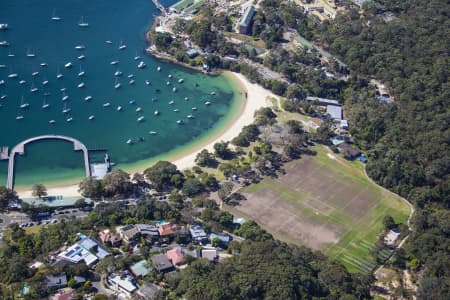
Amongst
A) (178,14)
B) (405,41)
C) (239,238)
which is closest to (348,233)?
(239,238)

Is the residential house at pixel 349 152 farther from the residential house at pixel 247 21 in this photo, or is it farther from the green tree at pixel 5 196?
the green tree at pixel 5 196

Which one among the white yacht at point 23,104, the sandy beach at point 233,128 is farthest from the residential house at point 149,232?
the white yacht at point 23,104

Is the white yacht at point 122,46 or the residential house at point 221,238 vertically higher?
the white yacht at point 122,46

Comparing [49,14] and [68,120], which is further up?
[49,14]

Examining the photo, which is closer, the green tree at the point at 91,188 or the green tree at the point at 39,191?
the green tree at the point at 39,191

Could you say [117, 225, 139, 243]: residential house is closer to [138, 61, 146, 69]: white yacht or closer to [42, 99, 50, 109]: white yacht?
[42, 99, 50, 109]: white yacht

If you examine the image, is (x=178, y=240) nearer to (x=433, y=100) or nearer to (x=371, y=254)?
(x=371, y=254)
